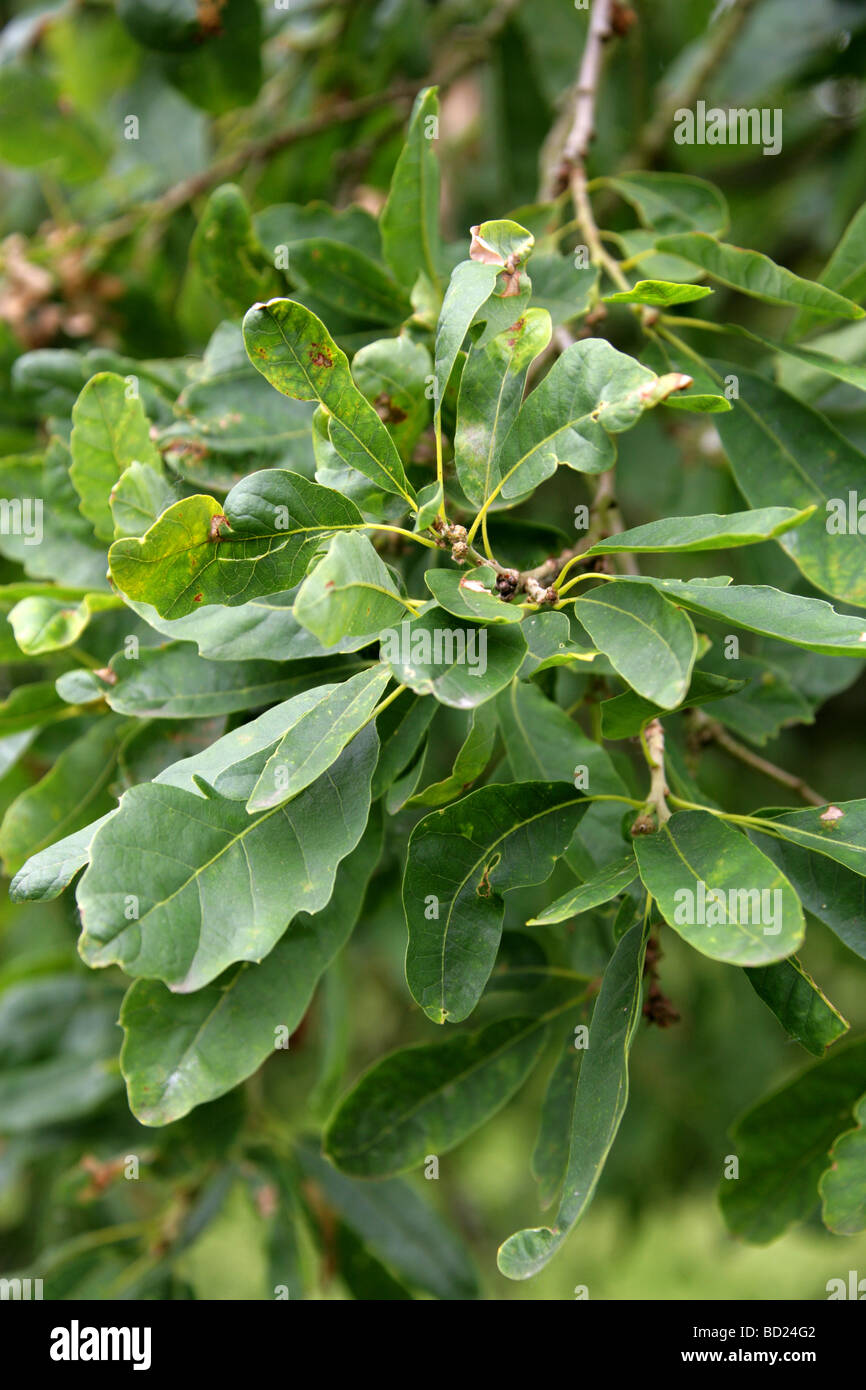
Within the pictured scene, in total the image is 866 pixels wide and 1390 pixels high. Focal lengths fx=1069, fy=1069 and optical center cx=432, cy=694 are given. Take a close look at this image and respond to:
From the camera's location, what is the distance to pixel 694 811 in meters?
0.76

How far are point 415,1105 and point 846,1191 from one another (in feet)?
1.31

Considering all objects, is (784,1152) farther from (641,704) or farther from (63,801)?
(63,801)

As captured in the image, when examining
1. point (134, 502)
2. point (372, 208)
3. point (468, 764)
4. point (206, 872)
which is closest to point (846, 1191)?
point (468, 764)

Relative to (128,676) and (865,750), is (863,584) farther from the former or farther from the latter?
(865,750)

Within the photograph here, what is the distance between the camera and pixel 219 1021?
0.83m

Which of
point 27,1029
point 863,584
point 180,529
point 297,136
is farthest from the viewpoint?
point 297,136

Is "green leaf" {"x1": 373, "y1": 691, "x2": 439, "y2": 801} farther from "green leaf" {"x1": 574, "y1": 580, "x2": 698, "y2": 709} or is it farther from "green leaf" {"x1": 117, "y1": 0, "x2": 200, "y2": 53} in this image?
"green leaf" {"x1": 117, "y1": 0, "x2": 200, "y2": 53}

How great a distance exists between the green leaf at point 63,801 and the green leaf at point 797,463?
2.13 ft

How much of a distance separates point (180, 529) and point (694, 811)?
40cm

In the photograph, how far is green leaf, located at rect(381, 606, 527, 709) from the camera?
67cm

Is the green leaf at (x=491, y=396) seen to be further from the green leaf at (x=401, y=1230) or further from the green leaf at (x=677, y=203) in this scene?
the green leaf at (x=401, y=1230)

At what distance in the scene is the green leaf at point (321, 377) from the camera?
2.36 ft
